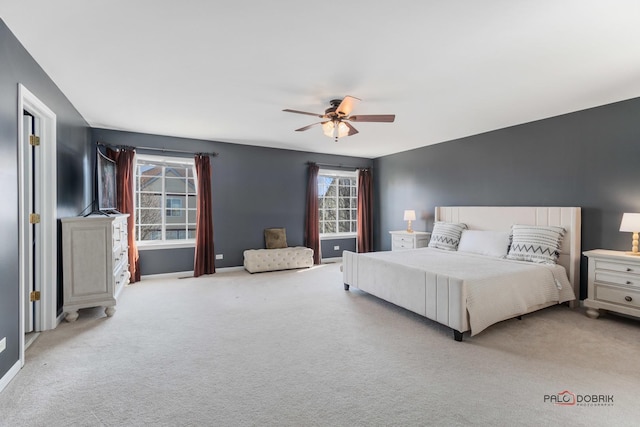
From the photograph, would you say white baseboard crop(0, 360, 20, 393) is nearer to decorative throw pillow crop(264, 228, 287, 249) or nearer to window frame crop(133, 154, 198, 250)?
window frame crop(133, 154, 198, 250)

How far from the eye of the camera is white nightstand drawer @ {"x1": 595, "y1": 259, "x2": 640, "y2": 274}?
10.4 ft

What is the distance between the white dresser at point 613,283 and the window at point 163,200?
590 cm

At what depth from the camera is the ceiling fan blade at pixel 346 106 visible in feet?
9.96

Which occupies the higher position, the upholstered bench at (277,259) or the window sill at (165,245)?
the window sill at (165,245)

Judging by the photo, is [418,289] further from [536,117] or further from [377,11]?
[536,117]

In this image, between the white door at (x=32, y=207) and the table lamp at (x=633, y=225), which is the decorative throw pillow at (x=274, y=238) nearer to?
the white door at (x=32, y=207)

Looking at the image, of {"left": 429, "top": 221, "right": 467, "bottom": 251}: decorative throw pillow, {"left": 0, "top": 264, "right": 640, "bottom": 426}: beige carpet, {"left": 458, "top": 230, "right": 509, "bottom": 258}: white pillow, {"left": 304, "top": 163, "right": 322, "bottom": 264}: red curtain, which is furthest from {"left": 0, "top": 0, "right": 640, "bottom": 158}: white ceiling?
{"left": 0, "top": 264, "right": 640, "bottom": 426}: beige carpet

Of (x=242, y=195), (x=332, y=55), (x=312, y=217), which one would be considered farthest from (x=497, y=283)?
(x=242, y=195)

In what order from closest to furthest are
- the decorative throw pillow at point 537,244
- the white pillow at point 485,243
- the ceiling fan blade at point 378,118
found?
1. the ceiling fan blade at point 378,118
2. the decorative throw pillow at point 537,244
3. the white pillow at point 485,243

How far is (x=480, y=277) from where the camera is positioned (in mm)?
3035

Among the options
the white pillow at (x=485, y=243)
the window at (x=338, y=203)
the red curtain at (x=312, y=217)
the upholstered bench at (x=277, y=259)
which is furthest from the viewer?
the window at (x=338, y=203)

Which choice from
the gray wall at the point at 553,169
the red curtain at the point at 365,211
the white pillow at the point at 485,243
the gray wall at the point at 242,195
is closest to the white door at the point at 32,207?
the gray wall at the point at 242,195

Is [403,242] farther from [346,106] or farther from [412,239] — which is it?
[346,106]

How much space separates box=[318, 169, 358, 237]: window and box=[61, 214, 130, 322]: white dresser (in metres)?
4.24
